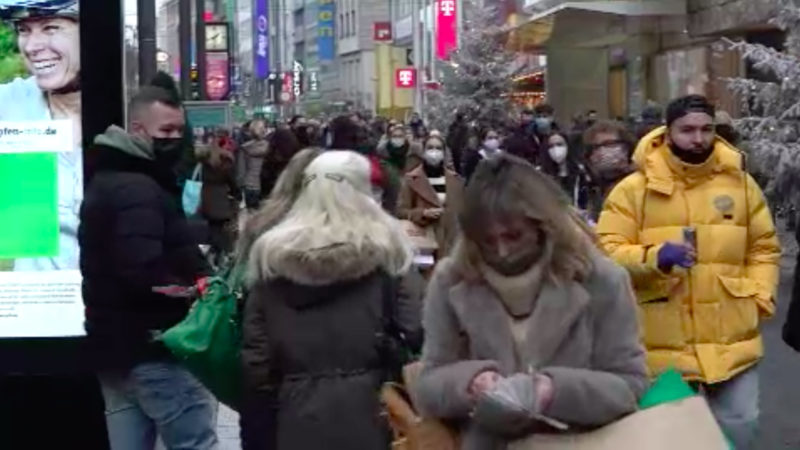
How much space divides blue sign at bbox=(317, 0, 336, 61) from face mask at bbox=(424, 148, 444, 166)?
94.8 metres

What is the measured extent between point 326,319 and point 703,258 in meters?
1.75

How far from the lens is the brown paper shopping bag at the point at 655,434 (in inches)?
155

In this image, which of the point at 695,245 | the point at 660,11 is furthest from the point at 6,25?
the point at 660,11

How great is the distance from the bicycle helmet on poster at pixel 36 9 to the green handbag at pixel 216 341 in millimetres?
2166

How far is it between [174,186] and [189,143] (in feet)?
2.19

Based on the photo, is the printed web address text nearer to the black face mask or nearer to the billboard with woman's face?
the billboard with woman's face

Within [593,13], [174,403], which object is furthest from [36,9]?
[593,13]

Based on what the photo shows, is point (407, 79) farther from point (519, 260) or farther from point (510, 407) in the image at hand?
point (510, 407)

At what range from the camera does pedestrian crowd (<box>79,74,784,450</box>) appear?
4156 millimetres

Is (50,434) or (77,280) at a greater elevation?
(77,280)

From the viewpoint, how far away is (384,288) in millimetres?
5137

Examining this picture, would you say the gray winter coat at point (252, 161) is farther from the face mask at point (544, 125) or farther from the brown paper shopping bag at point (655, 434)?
the brown paper shopping bag at point (655, 434)

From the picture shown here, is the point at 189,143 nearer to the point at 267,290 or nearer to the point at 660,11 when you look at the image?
the point at 267,290

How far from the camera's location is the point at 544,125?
27000 millimetres
